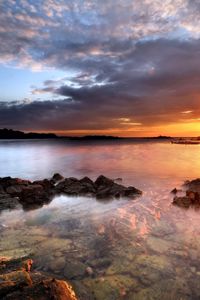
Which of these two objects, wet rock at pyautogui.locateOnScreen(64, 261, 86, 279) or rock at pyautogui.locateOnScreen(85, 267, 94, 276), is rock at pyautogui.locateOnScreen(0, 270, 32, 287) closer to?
wet rock at pyautogui.locateOnScreen(64, 261, 86, 279)

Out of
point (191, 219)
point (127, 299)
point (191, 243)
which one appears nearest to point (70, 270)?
point (127, 299)

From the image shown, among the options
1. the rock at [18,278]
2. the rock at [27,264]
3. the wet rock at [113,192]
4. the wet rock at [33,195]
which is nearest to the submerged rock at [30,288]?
the rock at [18,278]

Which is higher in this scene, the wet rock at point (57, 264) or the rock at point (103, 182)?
the rock at point (103, 182)

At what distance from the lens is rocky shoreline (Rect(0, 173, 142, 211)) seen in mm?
18250

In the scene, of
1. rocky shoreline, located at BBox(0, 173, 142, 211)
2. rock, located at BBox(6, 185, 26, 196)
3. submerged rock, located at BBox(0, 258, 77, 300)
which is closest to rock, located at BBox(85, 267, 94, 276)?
submerged rock, located at BBox(0, 258, 77, 300)

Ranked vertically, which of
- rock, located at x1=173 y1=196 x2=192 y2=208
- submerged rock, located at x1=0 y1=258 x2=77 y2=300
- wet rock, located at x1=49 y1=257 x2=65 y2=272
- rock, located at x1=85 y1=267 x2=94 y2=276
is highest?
submerged rock, located at x1=0 y1=258 x2=77 y2=300

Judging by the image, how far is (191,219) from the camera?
48.3 ft

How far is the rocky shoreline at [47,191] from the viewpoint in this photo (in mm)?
18250

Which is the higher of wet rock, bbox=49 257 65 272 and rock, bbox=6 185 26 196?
rock, bbox=6 185 26 196

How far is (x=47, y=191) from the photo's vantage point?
21.0m

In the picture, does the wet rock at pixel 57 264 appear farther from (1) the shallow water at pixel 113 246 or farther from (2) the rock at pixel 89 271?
(2) the rock at pixel 89 271

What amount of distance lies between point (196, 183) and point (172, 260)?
15482mm

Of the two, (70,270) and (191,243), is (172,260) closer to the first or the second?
(191,243)

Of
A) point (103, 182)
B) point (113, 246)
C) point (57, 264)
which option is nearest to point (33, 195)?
point (103, 182)
